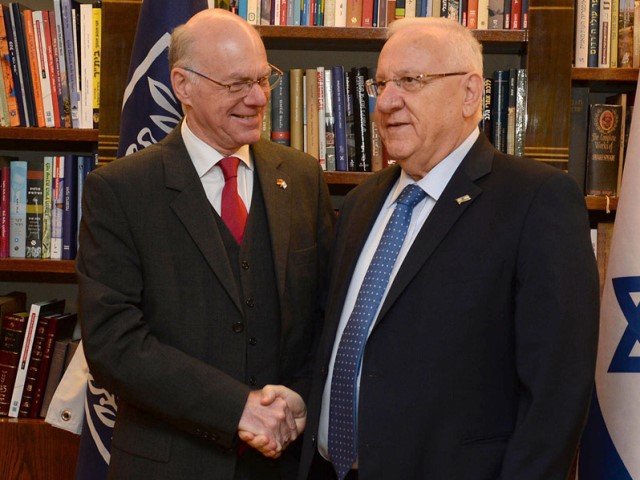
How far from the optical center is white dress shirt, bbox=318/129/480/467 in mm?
1795

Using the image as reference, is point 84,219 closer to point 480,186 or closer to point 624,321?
point 480,186

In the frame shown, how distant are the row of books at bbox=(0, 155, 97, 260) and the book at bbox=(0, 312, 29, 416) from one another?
216 millimetres

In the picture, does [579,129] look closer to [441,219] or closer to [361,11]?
[361,11]

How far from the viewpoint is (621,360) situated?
213 centimetres

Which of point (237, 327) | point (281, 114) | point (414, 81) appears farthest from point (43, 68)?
point (414, 81)

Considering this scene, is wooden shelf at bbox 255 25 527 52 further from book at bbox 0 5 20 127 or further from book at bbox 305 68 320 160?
book at bbox 0 5 20 127

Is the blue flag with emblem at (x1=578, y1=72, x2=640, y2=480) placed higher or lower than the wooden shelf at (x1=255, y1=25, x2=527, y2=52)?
lower

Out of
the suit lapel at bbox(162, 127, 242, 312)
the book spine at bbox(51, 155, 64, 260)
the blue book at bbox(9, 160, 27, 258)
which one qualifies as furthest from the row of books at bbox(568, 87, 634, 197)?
the blue book at bbox(9, 160, 27, 258)

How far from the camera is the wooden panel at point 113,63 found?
106 inches

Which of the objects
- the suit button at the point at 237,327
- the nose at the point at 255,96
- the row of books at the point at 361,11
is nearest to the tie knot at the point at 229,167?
the nose at the point at 255,96

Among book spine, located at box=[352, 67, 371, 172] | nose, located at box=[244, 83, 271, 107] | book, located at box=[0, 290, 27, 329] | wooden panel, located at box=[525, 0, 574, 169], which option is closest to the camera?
nose, located at box=[244, 83, 271, 107]

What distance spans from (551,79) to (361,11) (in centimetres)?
63

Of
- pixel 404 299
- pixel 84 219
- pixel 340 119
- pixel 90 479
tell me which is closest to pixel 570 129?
pixel 340 119

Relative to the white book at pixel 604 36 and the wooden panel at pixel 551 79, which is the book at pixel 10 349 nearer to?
the wooden panel at pixel 551 79
